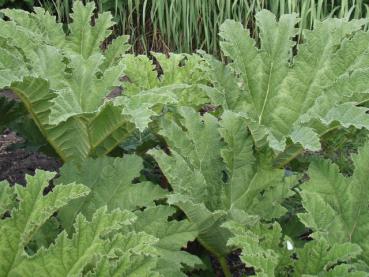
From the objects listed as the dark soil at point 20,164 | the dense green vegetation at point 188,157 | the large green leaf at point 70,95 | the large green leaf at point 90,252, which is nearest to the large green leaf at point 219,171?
the dense green vegetation at point 188,157

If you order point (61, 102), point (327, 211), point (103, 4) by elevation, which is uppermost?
point (61, 102)

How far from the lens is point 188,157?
2.10 metres

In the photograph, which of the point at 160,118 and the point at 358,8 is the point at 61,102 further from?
the point at 358,8

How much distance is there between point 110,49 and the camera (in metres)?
2.51

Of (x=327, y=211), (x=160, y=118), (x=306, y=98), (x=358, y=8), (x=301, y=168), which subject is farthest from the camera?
(x=358, y=8)

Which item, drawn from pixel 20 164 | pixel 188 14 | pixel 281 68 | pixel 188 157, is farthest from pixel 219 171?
pixel 188 14

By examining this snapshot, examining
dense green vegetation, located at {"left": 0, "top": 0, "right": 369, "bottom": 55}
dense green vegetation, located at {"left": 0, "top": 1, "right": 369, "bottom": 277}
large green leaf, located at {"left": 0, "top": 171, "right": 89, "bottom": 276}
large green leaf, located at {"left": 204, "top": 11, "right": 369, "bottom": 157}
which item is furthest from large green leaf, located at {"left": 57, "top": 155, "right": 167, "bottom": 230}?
dense green vegetation, located at {"left": 0, "top": 0, "right": 369, "bottom": 55}

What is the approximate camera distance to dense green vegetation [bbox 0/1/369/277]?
1.69 meters

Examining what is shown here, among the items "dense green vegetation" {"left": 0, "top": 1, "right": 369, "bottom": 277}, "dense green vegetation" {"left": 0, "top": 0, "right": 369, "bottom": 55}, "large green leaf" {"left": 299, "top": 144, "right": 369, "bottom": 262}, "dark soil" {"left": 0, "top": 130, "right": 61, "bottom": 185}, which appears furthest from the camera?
"dense green vegetation" {"left": 0, "top": 0, "right": 369, "bottom": 55}

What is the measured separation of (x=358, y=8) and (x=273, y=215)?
2.96 metres

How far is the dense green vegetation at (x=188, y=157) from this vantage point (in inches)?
66.4

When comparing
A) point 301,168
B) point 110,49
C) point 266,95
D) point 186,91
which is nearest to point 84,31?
point 110,49

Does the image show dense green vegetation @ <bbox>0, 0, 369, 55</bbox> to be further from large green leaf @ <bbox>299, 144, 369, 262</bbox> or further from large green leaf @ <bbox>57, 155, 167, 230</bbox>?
large green leaf @ <bbox>57, 155, 167, 230</bbox>

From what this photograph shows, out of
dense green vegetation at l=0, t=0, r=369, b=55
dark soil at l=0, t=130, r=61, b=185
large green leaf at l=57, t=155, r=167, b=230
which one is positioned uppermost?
large green leaf at l=57, t=155, r=167, b=230
